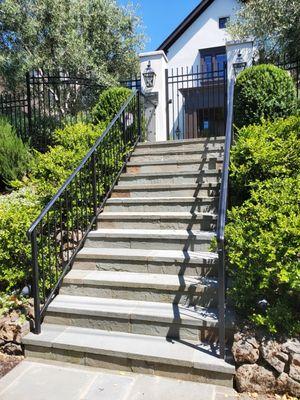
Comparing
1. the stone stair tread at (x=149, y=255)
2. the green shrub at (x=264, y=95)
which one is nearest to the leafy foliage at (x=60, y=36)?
the green shrub at (x=264, y=95)

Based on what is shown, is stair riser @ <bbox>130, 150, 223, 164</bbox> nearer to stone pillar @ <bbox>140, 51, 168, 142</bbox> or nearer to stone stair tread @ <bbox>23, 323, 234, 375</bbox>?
stone pillar @ <bbox>140, 51, 168, 142</bbox>

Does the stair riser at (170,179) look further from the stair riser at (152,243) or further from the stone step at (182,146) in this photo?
the stair riser at (152,243)

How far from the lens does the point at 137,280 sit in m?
3.50

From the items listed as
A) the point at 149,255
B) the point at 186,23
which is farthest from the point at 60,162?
the point at 186,23

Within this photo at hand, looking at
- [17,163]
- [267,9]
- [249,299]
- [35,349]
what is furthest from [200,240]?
[267,9]

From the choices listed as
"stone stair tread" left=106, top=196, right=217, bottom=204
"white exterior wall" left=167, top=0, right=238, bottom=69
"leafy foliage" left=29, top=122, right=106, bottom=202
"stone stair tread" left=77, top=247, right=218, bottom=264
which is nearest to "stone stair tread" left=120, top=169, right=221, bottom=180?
"stone stair tread" left=106, top=196, right=217, bottom=204

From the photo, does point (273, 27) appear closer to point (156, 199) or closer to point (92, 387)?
point (156, 199)

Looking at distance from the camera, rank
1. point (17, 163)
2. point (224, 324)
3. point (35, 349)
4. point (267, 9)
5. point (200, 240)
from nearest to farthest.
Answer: point (224, 324), point (35, 349), point (200, 240), point (17, 163), point (267, 9)

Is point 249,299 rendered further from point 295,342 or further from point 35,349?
point 35,349

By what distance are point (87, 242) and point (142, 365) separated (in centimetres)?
179

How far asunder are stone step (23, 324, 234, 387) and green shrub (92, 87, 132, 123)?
4528mm

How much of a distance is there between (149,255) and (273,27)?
931 centimetres

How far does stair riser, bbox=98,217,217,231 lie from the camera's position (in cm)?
411

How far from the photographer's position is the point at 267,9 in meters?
10.2
